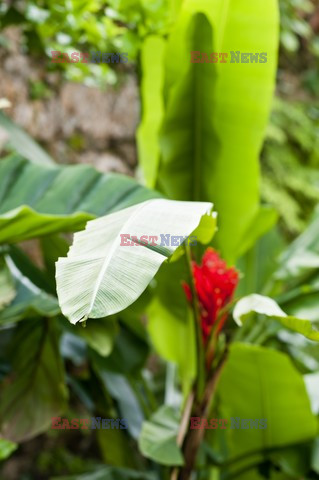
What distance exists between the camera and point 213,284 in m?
0.92

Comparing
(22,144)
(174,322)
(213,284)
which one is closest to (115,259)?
(213,284)

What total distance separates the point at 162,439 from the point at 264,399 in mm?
239

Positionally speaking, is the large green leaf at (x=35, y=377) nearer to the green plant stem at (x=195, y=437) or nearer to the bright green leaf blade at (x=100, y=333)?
the bright green leaf blade at (x=100, y=333)

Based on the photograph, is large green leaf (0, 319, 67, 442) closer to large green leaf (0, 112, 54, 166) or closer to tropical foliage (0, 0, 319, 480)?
tropical foliage (0, 0, 319, 480)

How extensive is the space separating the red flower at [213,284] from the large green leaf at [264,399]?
13cm

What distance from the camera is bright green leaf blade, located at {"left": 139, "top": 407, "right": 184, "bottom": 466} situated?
0.91m

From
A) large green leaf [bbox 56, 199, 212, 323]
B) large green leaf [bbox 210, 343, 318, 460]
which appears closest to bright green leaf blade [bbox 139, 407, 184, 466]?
large green leaf [bbox 210, 343, 318, 460]

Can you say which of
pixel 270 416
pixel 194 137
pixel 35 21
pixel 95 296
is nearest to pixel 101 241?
pixel 95 296

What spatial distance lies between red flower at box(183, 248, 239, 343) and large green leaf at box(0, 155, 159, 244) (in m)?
0.16

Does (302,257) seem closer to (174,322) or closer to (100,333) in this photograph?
(174,322)

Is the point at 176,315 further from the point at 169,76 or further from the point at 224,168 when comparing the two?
the point at 169,76

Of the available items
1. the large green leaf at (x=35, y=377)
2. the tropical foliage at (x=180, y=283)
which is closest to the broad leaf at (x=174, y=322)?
the tropical foliage at (x=180, y=283)

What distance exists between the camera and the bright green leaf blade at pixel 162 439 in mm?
909

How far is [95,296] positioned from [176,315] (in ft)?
2.37
